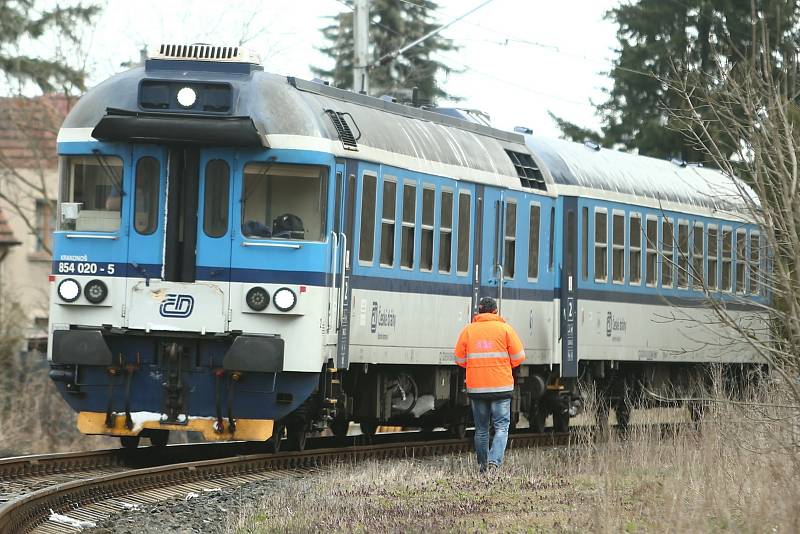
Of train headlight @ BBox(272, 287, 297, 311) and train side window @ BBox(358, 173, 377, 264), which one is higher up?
train side window @ BBox(358, 173, 377, 264)

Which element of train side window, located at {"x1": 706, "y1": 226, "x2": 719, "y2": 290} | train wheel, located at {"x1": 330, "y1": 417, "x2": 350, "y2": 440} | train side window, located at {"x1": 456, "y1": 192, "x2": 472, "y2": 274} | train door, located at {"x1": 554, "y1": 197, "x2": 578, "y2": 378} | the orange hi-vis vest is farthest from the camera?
train side window, located at {"x1": 706, "y1": 226, "x2": 719, "y2": 290}

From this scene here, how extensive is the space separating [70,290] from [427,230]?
3.83m

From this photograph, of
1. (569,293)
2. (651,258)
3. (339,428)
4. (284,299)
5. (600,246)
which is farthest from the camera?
(651,258)

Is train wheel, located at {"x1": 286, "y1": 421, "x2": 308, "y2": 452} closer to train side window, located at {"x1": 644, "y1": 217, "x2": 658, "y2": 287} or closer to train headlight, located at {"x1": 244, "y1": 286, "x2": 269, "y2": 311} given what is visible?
train headlight, located at {"x1": 244, "y1": 286, "x2": 269, "y2": 311}

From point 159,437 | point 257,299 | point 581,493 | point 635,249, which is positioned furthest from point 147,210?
point 635,249

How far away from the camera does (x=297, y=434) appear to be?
1550cm

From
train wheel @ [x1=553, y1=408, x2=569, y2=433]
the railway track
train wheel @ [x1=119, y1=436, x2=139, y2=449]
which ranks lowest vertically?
the railway track

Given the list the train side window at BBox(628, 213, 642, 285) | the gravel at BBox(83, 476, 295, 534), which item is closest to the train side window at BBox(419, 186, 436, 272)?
the gravel at BBox(83, 476, 295, 534)

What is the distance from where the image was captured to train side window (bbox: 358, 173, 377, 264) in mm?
15086

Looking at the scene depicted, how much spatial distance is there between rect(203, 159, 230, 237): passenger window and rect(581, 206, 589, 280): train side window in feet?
21.7

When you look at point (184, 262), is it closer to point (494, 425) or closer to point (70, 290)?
point (70, 290)

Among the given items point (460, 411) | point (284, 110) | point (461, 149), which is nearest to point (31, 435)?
point (460, 411)

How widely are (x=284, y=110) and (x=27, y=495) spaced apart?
13.9ft

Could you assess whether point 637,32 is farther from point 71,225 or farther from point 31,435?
point 71,225
